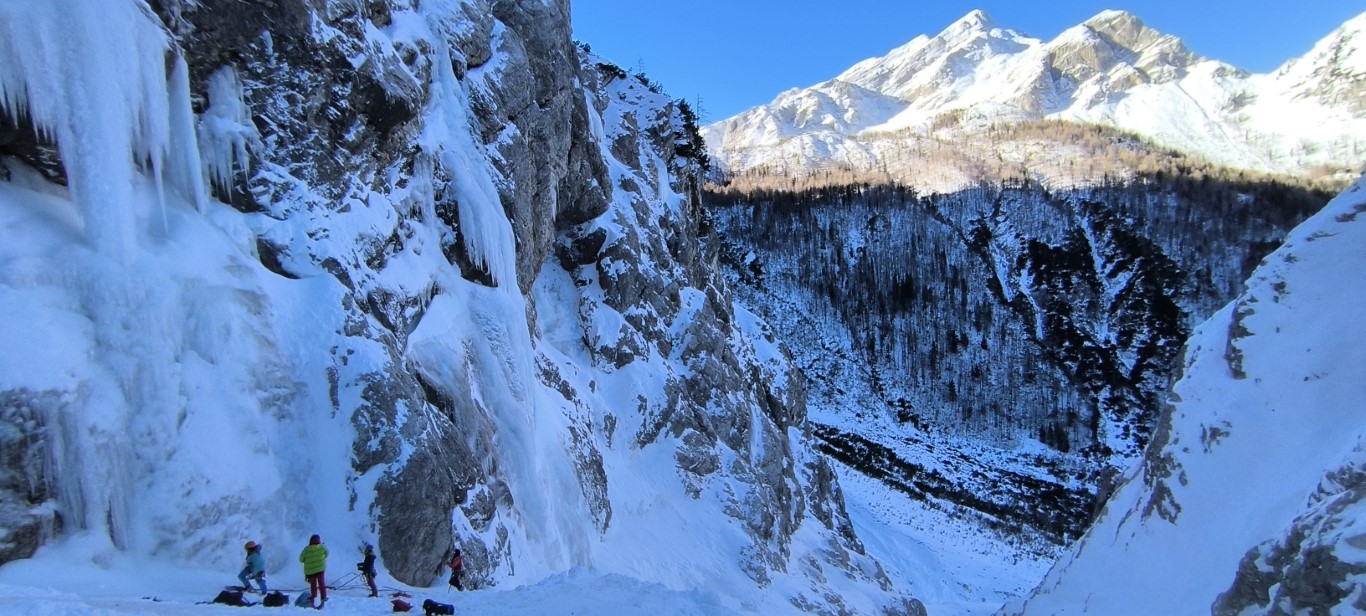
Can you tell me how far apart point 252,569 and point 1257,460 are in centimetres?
1559

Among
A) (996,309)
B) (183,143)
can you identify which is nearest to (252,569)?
(183,143)

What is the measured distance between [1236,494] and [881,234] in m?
116

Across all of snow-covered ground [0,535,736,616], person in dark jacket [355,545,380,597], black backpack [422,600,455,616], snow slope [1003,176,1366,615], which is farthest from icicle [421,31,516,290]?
snow slope [1003,176,1366,615]

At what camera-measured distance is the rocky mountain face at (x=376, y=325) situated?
353 inches

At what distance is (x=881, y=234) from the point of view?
4914 inches

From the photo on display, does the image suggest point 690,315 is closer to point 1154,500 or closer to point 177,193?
point 1154,500

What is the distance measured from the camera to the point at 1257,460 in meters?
12.7

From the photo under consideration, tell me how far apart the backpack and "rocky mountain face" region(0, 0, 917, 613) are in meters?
1.46

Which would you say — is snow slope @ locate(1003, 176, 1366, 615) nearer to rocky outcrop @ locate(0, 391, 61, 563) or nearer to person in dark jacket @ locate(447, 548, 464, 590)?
person in dark jacket @ locate(447, 548, 464, 590)

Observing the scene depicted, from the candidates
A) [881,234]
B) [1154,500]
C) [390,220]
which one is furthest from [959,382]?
[390,220]

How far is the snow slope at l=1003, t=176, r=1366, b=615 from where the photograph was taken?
33.6ft

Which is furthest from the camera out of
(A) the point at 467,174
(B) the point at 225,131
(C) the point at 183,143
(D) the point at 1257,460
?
(A) the point at 467,174

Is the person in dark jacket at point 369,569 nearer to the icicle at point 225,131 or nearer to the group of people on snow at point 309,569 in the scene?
the group of people on snow at point 309,569

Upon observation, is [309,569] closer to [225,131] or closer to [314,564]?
[314,564]
